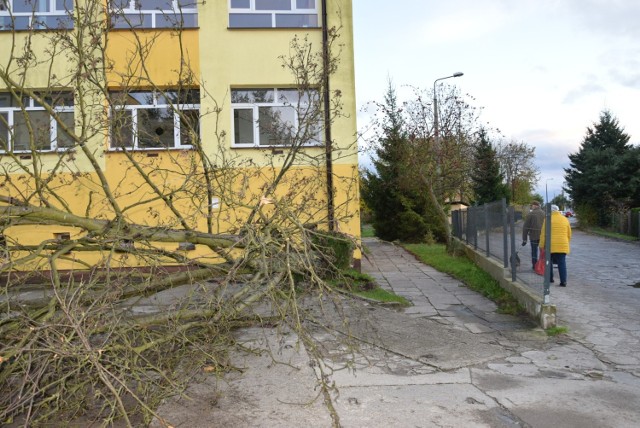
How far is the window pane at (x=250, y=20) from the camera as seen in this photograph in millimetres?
12789

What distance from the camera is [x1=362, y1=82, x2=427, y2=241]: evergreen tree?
76.1 feet

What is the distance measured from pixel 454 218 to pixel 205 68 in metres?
11.7

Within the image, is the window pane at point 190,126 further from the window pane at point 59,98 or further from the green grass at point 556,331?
the green grass at point 556,331

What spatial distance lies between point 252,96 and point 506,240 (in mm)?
6087

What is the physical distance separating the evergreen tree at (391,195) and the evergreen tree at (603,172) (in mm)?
13259

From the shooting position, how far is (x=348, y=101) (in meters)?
12.6

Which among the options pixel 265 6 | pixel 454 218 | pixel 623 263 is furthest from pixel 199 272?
pixel 454 218

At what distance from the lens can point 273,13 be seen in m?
12.8

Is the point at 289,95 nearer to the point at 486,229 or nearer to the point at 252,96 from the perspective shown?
the point at 252,96

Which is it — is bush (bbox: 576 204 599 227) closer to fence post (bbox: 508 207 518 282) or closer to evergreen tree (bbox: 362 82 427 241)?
evergreen tree (bbox: 362 82 427 241)

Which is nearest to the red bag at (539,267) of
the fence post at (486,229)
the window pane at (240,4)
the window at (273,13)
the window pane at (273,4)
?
the fence post at (486,229)

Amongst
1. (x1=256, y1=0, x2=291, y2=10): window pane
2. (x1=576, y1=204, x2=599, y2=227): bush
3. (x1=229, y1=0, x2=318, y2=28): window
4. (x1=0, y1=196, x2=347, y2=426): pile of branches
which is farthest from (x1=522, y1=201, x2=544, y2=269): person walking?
(x1=576, y1=204, x2=599, y2=227): bush

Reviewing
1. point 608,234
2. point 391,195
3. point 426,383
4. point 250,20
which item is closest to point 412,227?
point 391,195

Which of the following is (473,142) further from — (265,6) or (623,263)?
(265,6)
